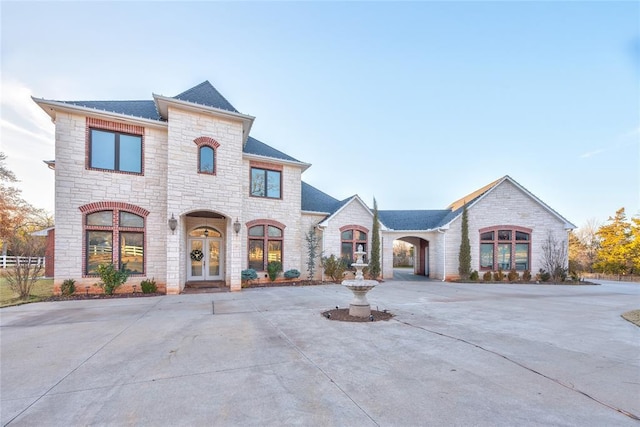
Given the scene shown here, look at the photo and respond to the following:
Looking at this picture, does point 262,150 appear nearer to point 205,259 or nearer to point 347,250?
point 205,259

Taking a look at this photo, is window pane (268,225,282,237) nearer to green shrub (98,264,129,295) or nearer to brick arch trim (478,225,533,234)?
green shrub (98,264,129,295)

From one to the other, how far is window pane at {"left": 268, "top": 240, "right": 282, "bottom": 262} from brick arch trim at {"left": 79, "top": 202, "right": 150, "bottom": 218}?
6014mm

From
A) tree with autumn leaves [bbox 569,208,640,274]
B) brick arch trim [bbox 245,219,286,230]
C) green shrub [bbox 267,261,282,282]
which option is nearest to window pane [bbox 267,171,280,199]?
brick arch trim [bbox 245,219,286,230]

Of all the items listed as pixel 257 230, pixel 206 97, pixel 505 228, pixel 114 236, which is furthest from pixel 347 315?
pixel 505 228

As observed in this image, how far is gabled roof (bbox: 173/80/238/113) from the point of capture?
12.1m

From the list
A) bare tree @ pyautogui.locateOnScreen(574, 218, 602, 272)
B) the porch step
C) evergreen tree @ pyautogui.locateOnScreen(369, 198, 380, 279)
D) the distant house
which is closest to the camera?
the distant house

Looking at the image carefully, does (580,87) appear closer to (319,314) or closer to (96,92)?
(319,314)

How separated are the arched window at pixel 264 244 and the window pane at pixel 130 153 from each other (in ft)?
18.4

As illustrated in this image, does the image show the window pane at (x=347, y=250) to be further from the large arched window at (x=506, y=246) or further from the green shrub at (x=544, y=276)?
the green shrub at (x=544, y=276)

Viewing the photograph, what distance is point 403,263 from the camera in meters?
32.7

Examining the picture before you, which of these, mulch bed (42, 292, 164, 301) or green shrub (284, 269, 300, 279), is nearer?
mulch bed (42, 292, 164, 301)

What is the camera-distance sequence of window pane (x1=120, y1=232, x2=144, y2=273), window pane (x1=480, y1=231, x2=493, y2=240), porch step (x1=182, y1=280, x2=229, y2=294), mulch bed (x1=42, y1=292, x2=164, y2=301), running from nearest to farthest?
mulch bed (x1=42, y1=292, x2=164, y2=301) → window pane (x1=120, y1=232, x2=144, y2=273) → porch step (x1=182, y1=280, x2=229, y2=294) → window pane (x1=480, y1=231, x2=493, y2=240)

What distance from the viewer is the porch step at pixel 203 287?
11.6 m

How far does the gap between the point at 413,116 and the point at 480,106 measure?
4430 mm
